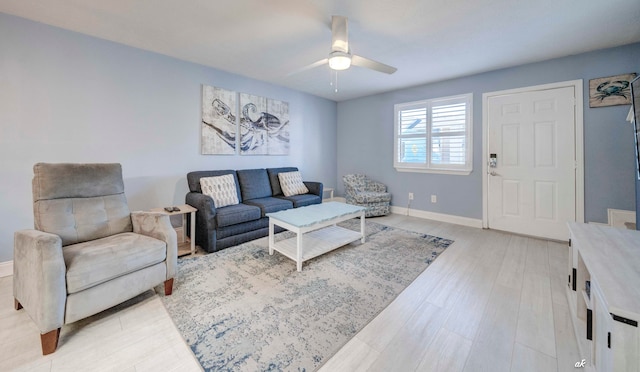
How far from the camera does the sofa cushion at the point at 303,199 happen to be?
3.82 metres

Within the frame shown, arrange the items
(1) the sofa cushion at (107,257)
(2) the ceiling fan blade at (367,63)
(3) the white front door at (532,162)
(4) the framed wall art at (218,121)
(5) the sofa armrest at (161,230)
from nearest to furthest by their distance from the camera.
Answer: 1. (1) the sofa cushion at (107,257)
2. (5) the sofa armrest at (161,230)
3. (2) the ceiling fan blade at (367,63)
4. (3) the white front door at (532,162)
5. (4) the framed wall art at (218,121)

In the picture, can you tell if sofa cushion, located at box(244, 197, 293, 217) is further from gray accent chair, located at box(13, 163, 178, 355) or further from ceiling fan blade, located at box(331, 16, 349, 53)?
ceiling fan blade, located at box(331, 16, 349, 53)

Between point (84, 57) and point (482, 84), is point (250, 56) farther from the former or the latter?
point (482, 84)

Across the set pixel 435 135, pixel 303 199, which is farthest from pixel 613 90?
pixel 303 199

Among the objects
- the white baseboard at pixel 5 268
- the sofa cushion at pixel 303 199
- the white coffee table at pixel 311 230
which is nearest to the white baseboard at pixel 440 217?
the sofa cushion at pixel 303 199

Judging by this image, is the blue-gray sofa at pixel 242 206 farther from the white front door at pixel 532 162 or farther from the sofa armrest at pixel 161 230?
the white front door at pixel 532 162

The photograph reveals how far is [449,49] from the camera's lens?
3023 mm

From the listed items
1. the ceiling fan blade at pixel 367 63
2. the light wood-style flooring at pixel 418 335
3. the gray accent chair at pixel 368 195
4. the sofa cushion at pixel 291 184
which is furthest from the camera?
the gray accent chair at pixel 368 195

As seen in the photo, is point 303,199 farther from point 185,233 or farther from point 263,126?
point 185,233

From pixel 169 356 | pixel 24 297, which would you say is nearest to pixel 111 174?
pixel 24 297

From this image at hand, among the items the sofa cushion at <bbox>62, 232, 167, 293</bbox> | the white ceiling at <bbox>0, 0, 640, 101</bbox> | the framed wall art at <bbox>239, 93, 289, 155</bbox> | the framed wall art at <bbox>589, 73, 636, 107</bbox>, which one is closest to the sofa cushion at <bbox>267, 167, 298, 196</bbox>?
the framed wall art at <bbox>239, 93, 289, 155</bbox>

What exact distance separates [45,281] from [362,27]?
3126 millimetres

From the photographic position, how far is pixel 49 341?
4.72 feet

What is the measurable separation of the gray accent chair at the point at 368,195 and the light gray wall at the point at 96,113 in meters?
2.16
